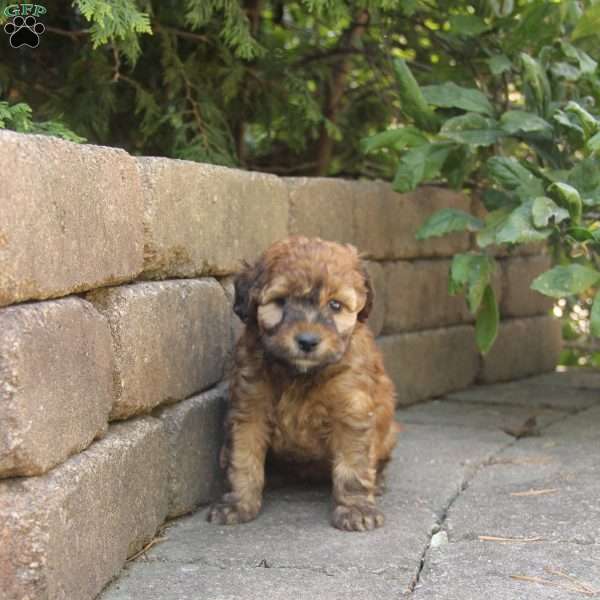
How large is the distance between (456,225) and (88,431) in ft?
9.62

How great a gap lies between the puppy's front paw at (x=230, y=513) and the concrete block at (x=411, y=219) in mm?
2686

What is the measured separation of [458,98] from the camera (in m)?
5.44

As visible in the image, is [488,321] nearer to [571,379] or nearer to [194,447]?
[194,447]

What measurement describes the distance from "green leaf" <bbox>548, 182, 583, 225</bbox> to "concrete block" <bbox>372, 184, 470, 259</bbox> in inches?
64.5

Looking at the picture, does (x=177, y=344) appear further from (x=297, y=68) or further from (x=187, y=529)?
(x=297, y=68)

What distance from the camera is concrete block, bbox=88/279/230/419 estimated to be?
11.7ft

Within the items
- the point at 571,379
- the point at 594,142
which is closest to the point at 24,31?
the point at 594,142

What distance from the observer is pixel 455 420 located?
6.38 meters

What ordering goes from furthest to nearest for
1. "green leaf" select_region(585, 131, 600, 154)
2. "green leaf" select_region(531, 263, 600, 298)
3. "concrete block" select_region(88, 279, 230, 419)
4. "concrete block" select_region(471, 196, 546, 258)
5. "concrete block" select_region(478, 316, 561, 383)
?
"concrete block" select_region(478, 316, 561, 383), "concrete block" select_region(471, 196, 546, 258), "green leaf" select_region(531, 263, 600, 298), "green leaf" select_region(585, 131, 600, 154), "concrete block" select_region(88, 279, 230, 419)

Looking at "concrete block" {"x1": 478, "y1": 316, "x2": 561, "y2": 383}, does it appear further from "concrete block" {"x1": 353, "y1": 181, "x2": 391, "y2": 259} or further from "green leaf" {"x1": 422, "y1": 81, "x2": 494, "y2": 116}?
"green leaf" {"x1": 422, "y1": 81, "x2": 494, "y2": 116}

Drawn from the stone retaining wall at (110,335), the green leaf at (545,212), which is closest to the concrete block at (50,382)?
the stone retaining wall at (110,335)

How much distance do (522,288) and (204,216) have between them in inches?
183

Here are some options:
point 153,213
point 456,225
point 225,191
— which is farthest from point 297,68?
point 153,213

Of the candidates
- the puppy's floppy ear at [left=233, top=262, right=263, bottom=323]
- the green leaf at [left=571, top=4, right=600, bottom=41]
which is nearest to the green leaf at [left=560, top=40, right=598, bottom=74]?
the green leaf at [left=571, top=4, right=600, bottom=41]
